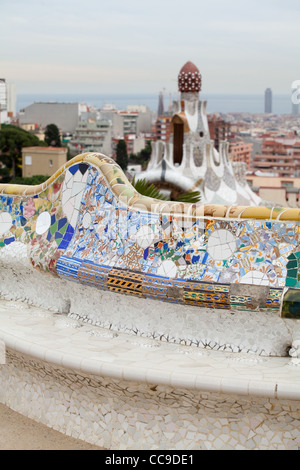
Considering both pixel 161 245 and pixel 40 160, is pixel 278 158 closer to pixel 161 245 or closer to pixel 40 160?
pixel 40 160

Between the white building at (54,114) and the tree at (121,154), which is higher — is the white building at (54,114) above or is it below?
above

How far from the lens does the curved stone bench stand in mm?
4883

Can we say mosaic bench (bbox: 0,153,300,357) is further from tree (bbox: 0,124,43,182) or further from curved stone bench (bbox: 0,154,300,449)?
tree (bbox: 0,124,43,182)

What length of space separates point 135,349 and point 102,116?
8448cm

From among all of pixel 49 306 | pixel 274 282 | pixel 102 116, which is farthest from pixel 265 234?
pixel 102 116

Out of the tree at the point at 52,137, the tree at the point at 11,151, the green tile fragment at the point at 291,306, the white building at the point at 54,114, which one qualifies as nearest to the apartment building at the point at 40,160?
the tree at the point at 11,151

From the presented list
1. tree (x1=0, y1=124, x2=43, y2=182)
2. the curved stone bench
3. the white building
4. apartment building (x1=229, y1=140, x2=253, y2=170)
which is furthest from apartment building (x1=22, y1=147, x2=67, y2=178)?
the white building

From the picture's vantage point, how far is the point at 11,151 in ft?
131

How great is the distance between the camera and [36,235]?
668 cm

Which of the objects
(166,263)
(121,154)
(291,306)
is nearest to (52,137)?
(121,154)

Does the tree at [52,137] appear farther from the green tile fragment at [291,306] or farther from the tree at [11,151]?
the green tile fragment at [291,306]

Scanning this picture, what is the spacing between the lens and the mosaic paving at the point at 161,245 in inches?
206
